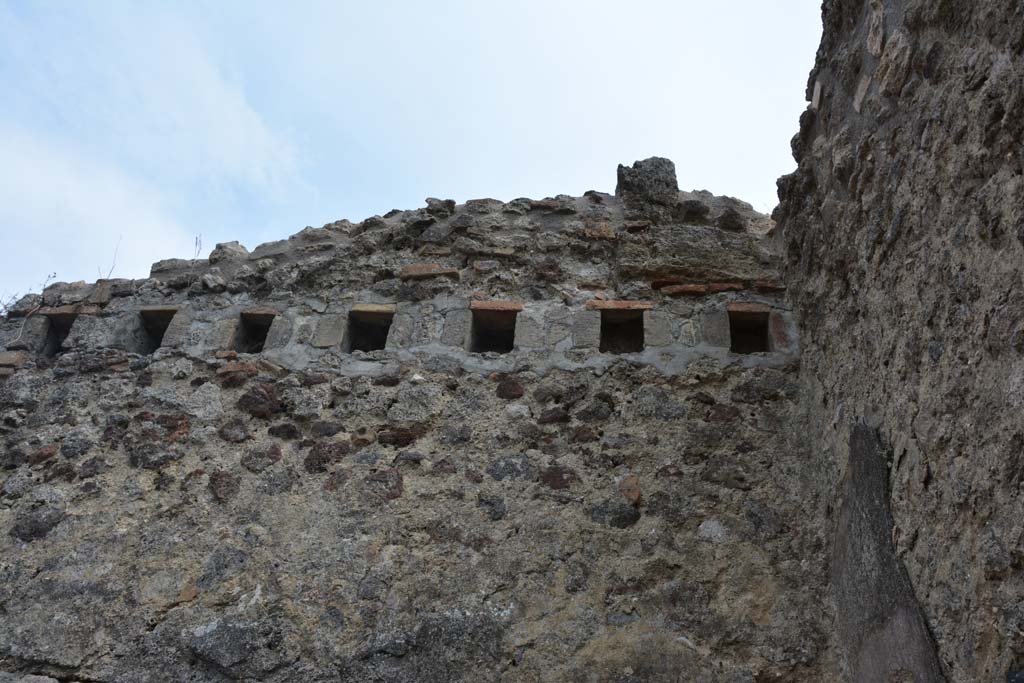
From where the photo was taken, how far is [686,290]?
137 inches

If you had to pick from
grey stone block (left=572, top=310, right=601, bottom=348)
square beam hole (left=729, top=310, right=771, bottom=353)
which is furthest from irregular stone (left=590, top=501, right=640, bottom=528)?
square beam hole (left=729, top=310, right=771, bottom=353)

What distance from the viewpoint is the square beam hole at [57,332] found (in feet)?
12.7

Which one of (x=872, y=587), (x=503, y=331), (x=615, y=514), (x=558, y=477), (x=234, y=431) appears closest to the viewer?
(x=872, y=587)

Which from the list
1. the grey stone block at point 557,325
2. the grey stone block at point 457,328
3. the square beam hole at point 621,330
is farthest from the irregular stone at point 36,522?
the square beam hole at point 621,330

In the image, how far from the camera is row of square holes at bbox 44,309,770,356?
342 centimetres

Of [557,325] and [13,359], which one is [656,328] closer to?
[557,325]

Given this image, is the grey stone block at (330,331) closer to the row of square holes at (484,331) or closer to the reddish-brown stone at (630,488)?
the row of square holes at (484,331)

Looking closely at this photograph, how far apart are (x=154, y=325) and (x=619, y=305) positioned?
207 cm

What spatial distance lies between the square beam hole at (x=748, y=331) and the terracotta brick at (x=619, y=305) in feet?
1.08

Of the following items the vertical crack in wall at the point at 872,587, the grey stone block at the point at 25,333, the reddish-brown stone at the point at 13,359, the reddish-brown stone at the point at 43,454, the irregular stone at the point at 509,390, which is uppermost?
the grey stone block at the point at 25,333

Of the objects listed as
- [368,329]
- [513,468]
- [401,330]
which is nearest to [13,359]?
[368,329]

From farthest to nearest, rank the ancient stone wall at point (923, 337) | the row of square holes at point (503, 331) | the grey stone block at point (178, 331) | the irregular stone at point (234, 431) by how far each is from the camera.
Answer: the grey stone block at point (178, 331) → the row of square holes at point (503, 331) → the irregular stone at point (234, 431) → the ancient stone wall at point (923, 337)

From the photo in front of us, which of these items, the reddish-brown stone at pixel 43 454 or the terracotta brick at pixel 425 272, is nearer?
the reddish-brown stone at pixel 43 454

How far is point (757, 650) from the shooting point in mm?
2498
